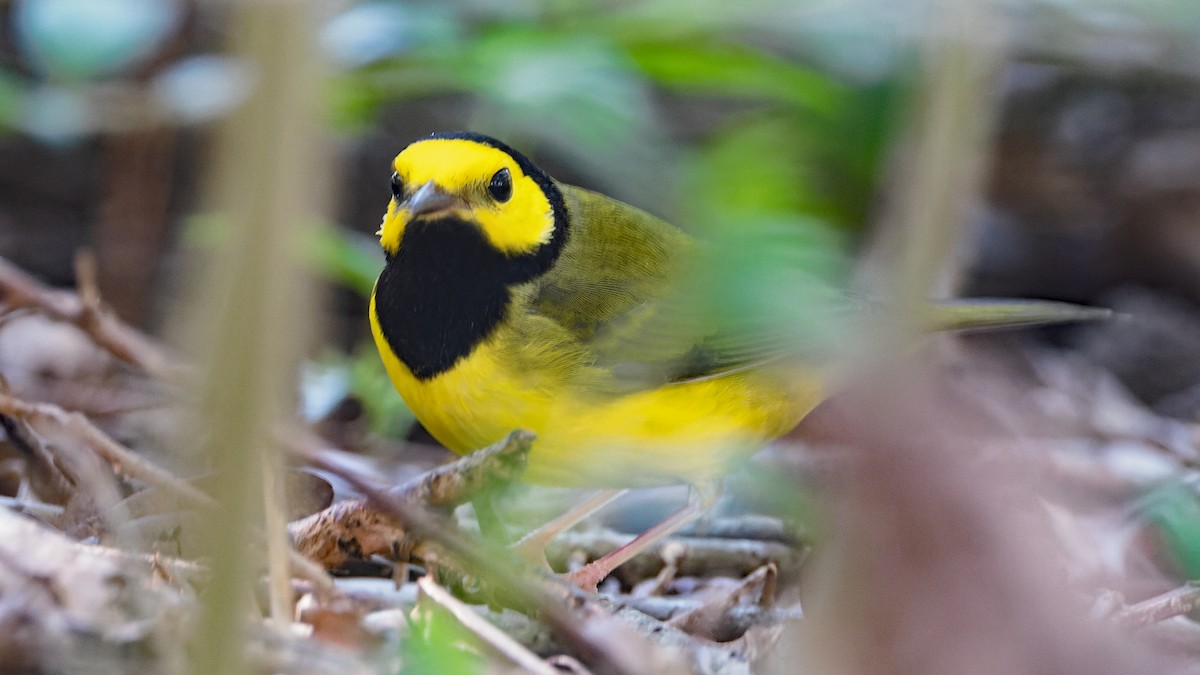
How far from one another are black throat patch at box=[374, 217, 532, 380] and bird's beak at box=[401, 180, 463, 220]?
66mm

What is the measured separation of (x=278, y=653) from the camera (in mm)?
1644

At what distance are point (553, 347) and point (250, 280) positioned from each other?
204cm

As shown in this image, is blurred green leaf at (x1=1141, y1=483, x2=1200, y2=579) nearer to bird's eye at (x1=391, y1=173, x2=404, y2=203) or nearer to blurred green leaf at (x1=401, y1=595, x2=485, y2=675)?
blurred green leaf at (x1=401, y1=595, x2=485, y2=675)

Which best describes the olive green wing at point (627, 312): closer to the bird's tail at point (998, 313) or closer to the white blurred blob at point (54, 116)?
the bird's tail at point (998, 313)

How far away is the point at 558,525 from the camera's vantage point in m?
3.26

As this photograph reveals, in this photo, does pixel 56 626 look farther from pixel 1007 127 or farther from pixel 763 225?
pixel 1007 127

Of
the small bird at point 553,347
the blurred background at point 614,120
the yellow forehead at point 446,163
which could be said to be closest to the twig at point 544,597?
the blurred background at point 614,120

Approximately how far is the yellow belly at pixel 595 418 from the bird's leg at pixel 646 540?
0.20ft

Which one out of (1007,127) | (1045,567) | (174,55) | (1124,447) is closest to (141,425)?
(174,55)

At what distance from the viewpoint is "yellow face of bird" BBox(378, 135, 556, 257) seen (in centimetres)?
292

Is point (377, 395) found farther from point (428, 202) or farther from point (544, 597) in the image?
point (544, 597)

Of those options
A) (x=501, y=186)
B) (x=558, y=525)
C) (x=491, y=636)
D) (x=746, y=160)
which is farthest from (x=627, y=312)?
(x=746, y=160)

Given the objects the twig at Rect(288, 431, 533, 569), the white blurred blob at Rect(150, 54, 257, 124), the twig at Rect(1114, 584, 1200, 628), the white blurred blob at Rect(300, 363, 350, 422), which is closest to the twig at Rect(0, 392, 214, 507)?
the twig at Rect(288, 431, 533, 569)

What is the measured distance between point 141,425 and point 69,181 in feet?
7.65
